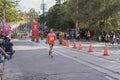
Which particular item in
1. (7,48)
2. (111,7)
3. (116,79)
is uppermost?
(111,7)

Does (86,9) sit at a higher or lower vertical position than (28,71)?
higher

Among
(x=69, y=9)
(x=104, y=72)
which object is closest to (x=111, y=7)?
(x=69, y=9)

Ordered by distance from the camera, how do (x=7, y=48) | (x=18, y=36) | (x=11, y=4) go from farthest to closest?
(x=18, y=36)
(x=11, y=4)
(x=7, y=48)

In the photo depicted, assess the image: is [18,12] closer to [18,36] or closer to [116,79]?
[18,36]

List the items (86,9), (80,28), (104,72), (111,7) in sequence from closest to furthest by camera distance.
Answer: (104,72), (111,7), (86,9), (80,28)

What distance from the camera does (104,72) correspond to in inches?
607

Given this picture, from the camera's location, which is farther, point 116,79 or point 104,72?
point 104,72

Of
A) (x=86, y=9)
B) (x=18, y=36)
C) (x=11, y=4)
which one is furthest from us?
(x=18, y=36)

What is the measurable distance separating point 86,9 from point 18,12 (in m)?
13.1

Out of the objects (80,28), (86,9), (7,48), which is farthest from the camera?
(80,28)

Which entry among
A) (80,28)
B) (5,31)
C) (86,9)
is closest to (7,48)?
(5,31)

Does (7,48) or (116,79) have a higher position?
(7,48)

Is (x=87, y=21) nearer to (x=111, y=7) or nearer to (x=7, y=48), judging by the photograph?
(x=111, y=7)

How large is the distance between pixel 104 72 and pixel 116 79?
2.14m
